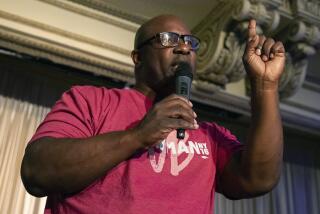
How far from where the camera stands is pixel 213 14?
1867 millimetres

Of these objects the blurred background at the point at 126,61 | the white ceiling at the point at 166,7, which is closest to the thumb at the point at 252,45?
the blurred background at the point at 126,61

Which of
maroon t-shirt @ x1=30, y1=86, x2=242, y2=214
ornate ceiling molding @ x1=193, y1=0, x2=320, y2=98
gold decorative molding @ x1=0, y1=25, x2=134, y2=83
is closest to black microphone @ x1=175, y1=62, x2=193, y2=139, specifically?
maroon t-shirt @ x1=30, y1=86, x2=242, y2=214

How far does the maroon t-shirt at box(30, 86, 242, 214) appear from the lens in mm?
659

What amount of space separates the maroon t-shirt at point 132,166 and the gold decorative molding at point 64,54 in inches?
34.4

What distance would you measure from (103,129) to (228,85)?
4.60 feet

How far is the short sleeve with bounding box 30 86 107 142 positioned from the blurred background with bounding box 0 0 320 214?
92cm

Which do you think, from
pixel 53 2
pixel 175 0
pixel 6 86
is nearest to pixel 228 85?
pixel 175 0

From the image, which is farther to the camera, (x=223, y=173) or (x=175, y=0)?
(x=175, y=0)

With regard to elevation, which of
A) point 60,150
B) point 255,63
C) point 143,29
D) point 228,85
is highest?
point 228,85

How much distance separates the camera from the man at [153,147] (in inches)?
24.0

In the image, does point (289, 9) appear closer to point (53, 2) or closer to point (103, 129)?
point (53, 2)

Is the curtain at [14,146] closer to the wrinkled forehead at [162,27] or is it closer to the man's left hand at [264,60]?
the wrinkled forehead at [162,27]

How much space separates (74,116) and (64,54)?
0.98 meters

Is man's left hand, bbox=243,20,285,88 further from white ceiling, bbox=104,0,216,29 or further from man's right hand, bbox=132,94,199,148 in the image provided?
white ceiling, bbox=104,0,216,29
